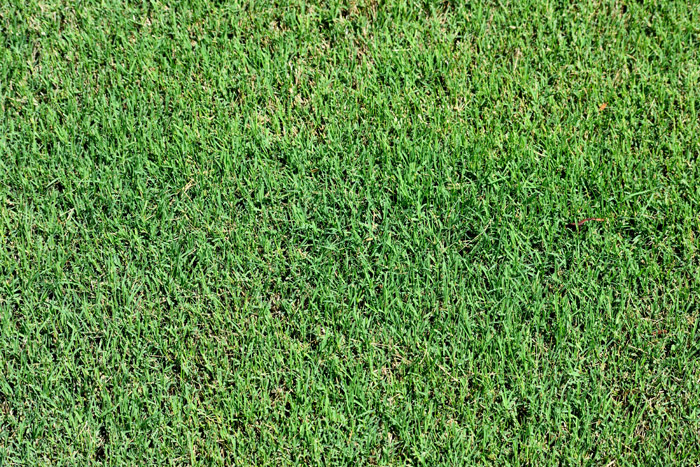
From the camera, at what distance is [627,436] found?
3.05m

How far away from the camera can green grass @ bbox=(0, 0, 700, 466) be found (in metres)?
3.10

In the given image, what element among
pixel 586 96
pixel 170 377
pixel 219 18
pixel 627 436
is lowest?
pixel 627 436

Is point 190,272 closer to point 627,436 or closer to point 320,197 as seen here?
point 320,197

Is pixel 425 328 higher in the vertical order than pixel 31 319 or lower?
lower

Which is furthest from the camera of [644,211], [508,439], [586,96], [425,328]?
[586,96]

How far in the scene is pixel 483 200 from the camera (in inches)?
140

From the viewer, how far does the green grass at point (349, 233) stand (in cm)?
310

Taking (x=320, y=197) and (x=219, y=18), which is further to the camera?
(x=219, y=18)

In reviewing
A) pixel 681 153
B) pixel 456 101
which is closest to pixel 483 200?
pixel 456 101

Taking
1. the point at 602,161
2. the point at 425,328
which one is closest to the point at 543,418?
the point at 425,328

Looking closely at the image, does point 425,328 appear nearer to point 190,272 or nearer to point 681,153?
point 190,272

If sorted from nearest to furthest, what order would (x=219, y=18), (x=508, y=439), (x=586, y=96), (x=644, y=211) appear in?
(x=508, y=439) → (x=644, y=211) → (x=586, y=96) → (x=219, y=18)

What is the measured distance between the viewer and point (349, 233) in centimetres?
349

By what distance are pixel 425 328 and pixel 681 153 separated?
4.76 feet
